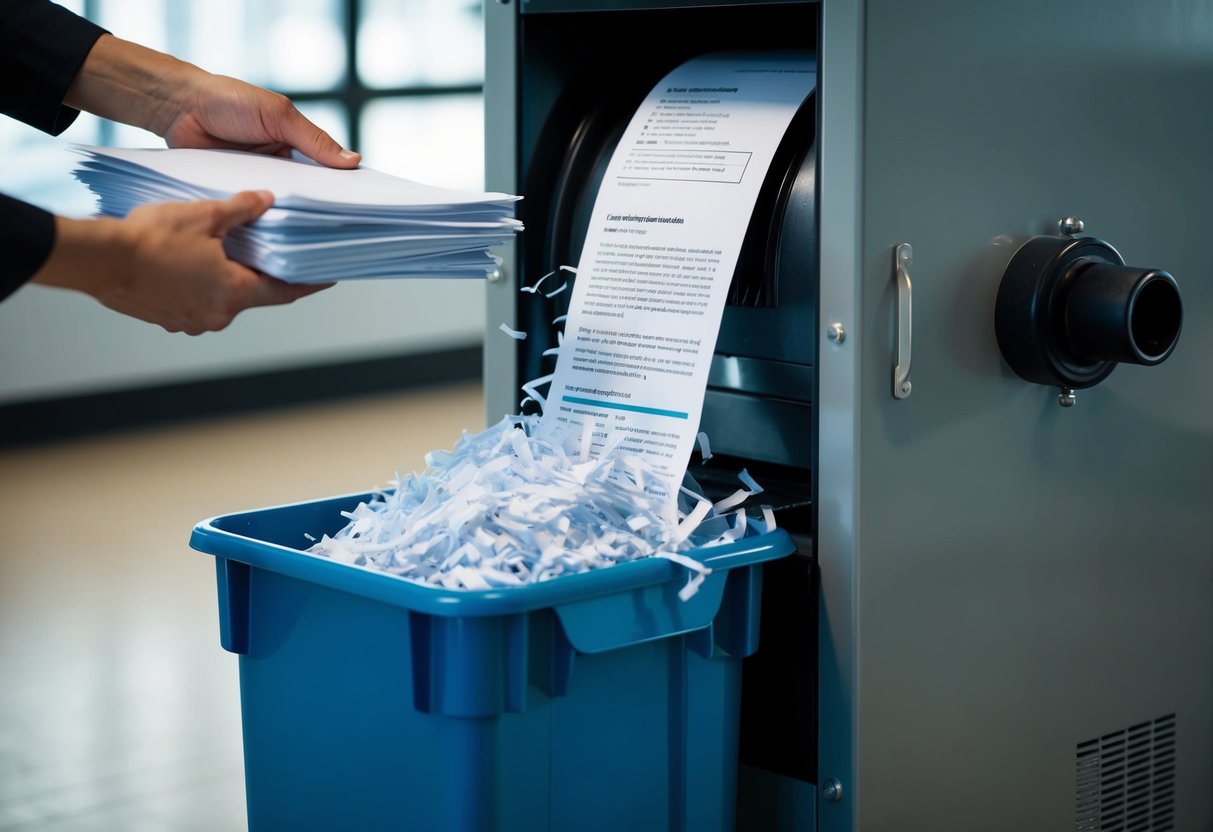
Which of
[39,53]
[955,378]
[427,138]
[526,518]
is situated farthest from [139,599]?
[427,138]

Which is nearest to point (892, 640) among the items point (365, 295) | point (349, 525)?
point (349, 525)

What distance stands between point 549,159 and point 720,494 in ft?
1.50

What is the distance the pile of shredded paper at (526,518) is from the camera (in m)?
1.28

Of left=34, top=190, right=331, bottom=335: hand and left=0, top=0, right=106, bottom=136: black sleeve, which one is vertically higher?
left=0, top=0, right=106, bottom=136: black sleeve

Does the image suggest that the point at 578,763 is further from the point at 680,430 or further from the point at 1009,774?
the point at 1009,774

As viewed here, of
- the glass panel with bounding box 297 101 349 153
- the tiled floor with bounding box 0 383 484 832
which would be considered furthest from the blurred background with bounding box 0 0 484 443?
the tiled floor with bounding box 0 383 484 832

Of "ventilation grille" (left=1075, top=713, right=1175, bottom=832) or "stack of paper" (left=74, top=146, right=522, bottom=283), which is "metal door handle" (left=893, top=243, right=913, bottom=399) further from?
"ventilation grille" (left=1075, top=713, right=1175, bottom=832)

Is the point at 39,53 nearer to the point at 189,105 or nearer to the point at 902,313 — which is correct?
the point at 189,105

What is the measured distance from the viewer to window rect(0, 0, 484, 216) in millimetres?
4746

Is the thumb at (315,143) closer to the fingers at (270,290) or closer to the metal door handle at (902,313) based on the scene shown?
the fingers at (270,290)

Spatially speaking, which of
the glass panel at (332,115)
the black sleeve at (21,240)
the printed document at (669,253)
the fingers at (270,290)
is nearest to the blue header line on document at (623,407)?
the printed document at (669,253)

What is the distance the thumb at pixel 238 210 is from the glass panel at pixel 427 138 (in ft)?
14.1

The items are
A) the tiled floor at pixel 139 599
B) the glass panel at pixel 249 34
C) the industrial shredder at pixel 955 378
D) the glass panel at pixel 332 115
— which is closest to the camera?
the industrial shredder at pixel 955 378

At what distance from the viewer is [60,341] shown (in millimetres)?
4680
